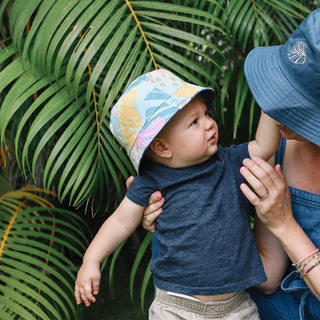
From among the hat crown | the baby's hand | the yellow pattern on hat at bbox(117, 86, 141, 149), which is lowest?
the baby's hand

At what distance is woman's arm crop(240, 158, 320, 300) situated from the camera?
1.34 m

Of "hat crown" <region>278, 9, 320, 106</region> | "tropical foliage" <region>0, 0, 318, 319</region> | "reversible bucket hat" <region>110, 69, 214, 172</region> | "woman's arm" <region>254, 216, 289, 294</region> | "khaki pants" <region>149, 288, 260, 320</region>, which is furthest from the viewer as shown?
"tropical foliage" <region>0, 0, 318, 319</region>

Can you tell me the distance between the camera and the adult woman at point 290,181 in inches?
46.8

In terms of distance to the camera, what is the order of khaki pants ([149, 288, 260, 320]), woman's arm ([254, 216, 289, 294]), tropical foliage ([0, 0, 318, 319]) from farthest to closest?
tropical foliage ([0, 0, 318, 319]), woman's arm ([254, 216, 289, 294]), khaki pants ([149, 288, 260, 320])

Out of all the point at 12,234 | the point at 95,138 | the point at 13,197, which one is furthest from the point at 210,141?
the point at 13,197

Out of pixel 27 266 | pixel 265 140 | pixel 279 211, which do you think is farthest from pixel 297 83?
pixel 27 266

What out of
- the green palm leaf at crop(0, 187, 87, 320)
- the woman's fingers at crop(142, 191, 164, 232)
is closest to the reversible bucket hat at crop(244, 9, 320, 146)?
the woman's fingers at crop(142, 191, 164, 232)

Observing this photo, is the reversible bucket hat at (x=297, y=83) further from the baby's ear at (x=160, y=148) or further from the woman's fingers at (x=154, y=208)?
the woman's fingers at (x=154, y=208)

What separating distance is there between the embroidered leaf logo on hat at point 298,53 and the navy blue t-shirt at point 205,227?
341mm

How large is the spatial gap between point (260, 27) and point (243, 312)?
3.39 feet

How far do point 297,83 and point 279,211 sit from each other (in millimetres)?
353

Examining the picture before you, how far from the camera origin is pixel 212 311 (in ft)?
4.63

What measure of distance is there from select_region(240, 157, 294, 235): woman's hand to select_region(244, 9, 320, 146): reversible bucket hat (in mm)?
162

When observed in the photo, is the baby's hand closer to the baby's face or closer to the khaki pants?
the khaki pants
